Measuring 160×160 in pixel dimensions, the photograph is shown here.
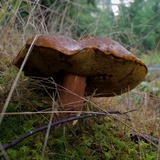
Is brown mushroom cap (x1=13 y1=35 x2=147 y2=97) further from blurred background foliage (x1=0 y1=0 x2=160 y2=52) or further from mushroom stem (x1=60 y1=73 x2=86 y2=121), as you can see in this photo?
blurred background foliage (x1=0 y1=0 x2=160 y2=52)

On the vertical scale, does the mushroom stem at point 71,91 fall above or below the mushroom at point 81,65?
below

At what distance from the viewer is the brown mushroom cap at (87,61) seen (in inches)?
42.8

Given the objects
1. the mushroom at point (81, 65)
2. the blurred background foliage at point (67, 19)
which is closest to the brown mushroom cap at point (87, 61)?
the mushroom at point (81, 65)

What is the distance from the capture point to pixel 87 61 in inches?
45.6

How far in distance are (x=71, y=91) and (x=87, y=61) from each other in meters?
0.23

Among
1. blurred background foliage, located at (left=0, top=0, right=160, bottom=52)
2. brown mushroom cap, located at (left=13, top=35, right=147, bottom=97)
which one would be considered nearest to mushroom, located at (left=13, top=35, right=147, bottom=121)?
brown mushroom cap, located at (left=13, top=35, right=147, bottom=97)

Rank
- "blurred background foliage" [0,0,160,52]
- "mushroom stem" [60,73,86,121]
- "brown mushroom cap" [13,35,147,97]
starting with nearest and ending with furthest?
1. "brown mushroom cap" [13,35,147,97]
2. "mushroom stem" [60,73,86,121]
3. "blurred background foliage" [0,0,160,52]

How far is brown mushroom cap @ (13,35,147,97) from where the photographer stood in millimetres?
1088

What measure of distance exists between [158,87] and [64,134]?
2.00 meters

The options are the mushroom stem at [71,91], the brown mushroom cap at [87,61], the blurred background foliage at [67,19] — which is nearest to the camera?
the brown mushroom cap at [87,61]

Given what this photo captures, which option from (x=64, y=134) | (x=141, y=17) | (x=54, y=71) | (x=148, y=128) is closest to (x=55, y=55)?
(x=54, y=71)

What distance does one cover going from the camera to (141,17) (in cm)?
837

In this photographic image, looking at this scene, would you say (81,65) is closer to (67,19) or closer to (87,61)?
(87,61)

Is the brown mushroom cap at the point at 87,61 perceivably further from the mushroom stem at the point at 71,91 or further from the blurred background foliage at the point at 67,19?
the blurred background foliage at the point at 67,19
